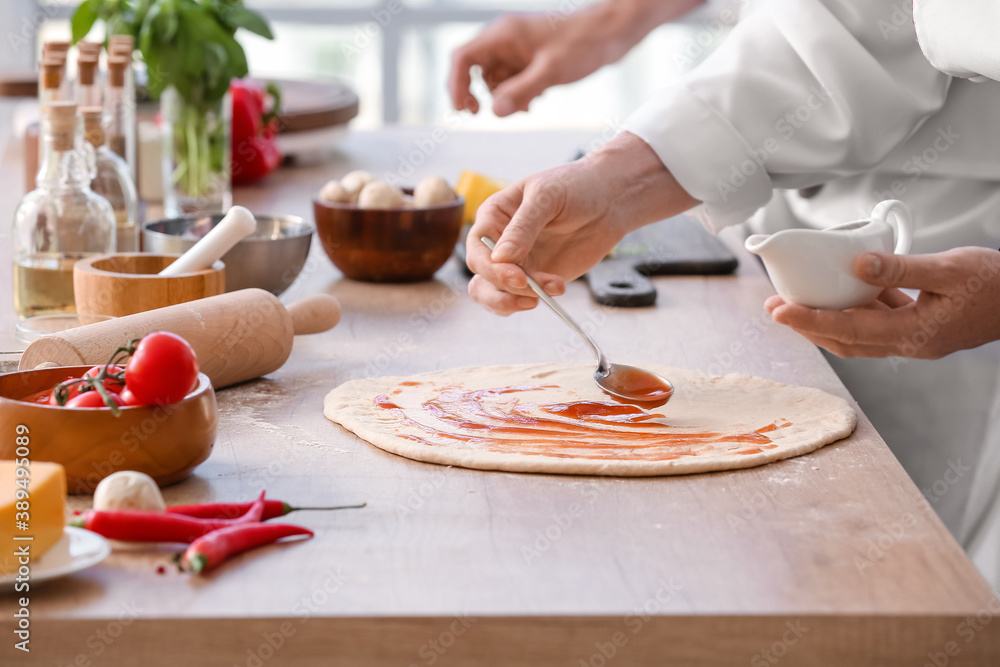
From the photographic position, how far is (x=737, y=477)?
3.03 feet

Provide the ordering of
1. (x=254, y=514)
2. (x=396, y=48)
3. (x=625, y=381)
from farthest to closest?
(x=396, y=48), (x=625, y=381), (x=254, y=514)

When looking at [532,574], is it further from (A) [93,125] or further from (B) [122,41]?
(B) [122,41]

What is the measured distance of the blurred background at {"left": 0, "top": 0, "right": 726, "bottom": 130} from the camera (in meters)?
5.31

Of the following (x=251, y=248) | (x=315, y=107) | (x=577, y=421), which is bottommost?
(x=577, y=421)

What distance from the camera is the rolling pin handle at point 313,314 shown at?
49.1 inches

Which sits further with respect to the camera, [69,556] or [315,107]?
[315,107]

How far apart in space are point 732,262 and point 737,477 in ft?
2.70

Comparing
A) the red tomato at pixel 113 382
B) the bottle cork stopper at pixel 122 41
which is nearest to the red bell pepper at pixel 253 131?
the bottle cork stopper at pixel 122 41

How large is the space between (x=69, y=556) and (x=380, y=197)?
942 mm

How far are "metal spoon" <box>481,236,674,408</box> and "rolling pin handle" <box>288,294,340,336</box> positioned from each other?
26 cm

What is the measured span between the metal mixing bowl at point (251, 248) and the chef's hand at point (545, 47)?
1.66 ft

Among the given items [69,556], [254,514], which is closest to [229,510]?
[254,514]

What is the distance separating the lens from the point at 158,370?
809mm

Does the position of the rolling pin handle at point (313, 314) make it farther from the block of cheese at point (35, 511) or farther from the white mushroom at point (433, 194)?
the block of cheese at point (35, 511)
